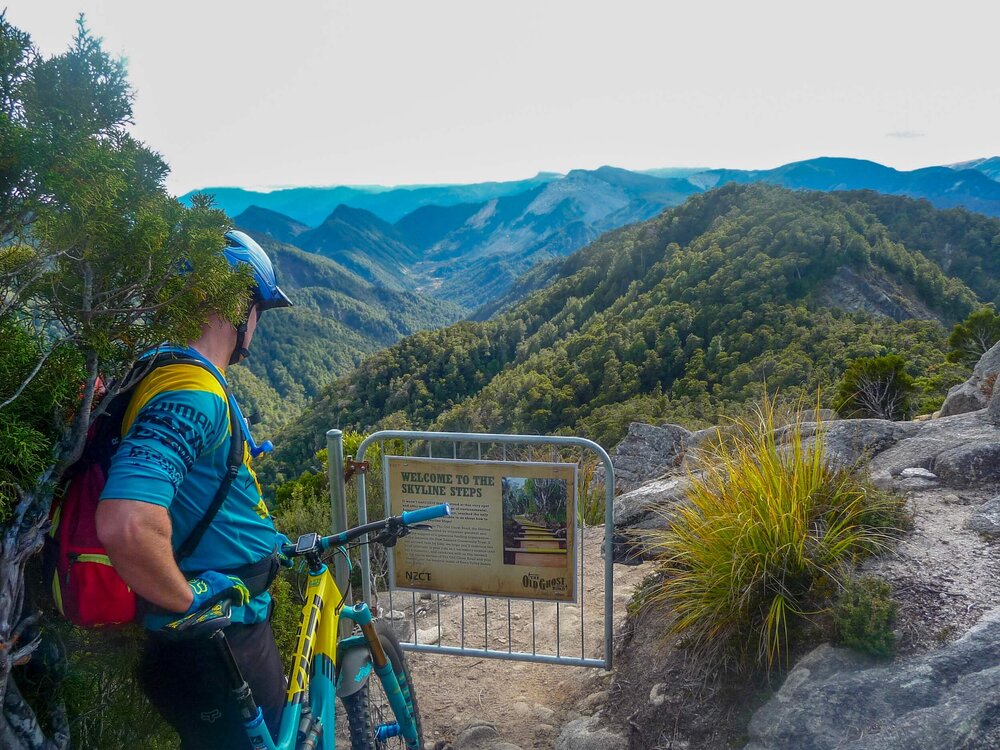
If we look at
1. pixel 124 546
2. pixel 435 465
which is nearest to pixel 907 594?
pixel 435 465

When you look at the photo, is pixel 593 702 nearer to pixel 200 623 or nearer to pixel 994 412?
pixel 200 623

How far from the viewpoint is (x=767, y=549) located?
9.79 ft

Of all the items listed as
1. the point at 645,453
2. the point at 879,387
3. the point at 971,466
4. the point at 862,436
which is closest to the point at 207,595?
the point at 971,466

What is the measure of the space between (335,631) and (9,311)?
140cm

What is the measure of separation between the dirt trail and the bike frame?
1220 millimetres

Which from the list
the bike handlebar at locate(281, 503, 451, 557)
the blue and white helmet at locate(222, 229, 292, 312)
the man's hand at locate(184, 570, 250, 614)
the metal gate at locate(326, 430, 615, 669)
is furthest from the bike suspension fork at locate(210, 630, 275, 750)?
the metal gate at locate(326, 430, 615, 669)

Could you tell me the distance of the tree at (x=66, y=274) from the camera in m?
1.65

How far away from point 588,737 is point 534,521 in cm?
102

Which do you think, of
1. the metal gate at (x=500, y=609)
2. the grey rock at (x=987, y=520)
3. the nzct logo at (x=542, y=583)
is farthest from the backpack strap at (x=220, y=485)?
the grey rock at (x=987, y=520)

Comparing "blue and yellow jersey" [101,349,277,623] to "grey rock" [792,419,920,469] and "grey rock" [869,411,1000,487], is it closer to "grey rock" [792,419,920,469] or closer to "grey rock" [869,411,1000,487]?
"grey rock" [869,411,1000,487]

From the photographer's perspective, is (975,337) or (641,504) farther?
(975,337)

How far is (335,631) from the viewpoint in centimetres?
239

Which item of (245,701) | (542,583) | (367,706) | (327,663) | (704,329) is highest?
(245,701)

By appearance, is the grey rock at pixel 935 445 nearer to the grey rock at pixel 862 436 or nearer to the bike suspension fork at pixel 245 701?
the grey rock at pixel 862 436
